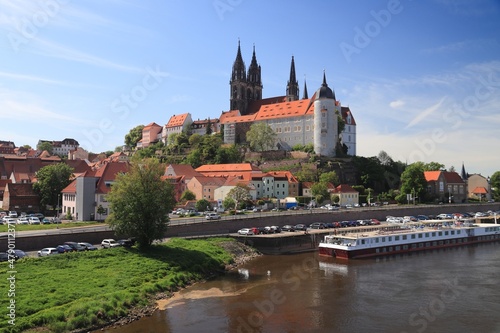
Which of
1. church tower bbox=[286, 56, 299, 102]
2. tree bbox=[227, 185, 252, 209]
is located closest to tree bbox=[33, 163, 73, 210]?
tree bbox=[227, 185, 252, 209]

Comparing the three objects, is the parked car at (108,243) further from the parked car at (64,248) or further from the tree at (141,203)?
→ the parked car at (64,248)

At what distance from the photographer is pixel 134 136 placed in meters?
150

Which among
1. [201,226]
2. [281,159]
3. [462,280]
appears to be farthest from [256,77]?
[462,280]

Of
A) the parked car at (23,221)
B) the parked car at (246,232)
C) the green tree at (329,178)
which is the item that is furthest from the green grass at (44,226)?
the green tree at (329,178)

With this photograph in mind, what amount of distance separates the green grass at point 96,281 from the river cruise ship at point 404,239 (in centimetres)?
1197

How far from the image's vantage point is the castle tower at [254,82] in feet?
438

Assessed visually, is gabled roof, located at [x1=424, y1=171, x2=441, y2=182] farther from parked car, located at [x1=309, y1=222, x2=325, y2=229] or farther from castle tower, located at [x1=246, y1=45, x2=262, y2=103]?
castle tower, located at [x1=246, y1=45, x2=262, y2=103]

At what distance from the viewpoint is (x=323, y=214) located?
5925cm

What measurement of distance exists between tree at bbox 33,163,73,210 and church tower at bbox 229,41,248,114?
74.5 meters

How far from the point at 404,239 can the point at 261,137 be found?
183 feet

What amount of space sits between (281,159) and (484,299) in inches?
2708

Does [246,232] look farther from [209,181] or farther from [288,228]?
[209,181]

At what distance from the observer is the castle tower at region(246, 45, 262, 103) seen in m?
134

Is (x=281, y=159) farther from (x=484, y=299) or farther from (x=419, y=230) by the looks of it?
(x=484, y=299)
